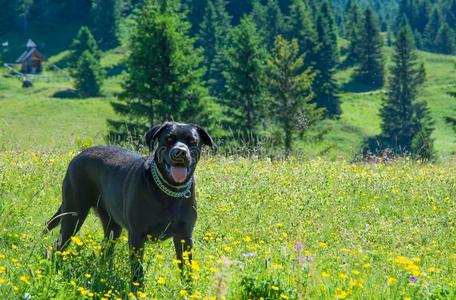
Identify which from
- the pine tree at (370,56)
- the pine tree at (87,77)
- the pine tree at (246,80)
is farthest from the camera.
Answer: the pine tree at (370,56)

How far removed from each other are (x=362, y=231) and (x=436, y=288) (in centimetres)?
261

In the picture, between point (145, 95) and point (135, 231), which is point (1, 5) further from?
point (135, 231)

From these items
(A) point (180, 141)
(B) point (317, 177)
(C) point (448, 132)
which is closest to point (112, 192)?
(A) point (180, 141)

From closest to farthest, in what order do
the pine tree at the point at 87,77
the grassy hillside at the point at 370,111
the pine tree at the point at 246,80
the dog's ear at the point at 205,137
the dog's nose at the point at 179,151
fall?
the dog's nose at the point at 179,151
the dog's ear at the point at 205,137
the pine tree at the point at 246,80
the grassy hillside at the point at 370,111
the pine tree at the point at 87,77

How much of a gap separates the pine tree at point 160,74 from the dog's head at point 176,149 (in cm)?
3636

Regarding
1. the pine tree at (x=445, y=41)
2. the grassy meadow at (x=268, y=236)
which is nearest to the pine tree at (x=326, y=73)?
the pine tree at (x=445, y=41)

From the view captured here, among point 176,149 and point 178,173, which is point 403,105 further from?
point 176,149

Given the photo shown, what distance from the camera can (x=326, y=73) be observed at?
8575cm

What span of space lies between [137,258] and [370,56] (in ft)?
313

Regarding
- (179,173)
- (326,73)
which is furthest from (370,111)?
(179,173)

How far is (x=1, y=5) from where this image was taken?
12012 cm

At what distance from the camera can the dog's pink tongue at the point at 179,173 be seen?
17.5ft

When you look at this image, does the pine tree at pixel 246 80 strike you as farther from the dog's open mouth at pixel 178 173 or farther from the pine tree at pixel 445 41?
the pine tree at pixel 445 41

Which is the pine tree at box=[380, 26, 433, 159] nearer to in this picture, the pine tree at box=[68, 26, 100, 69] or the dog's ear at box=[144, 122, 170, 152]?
the pine tree at box=[68, 26, 100, 69]
